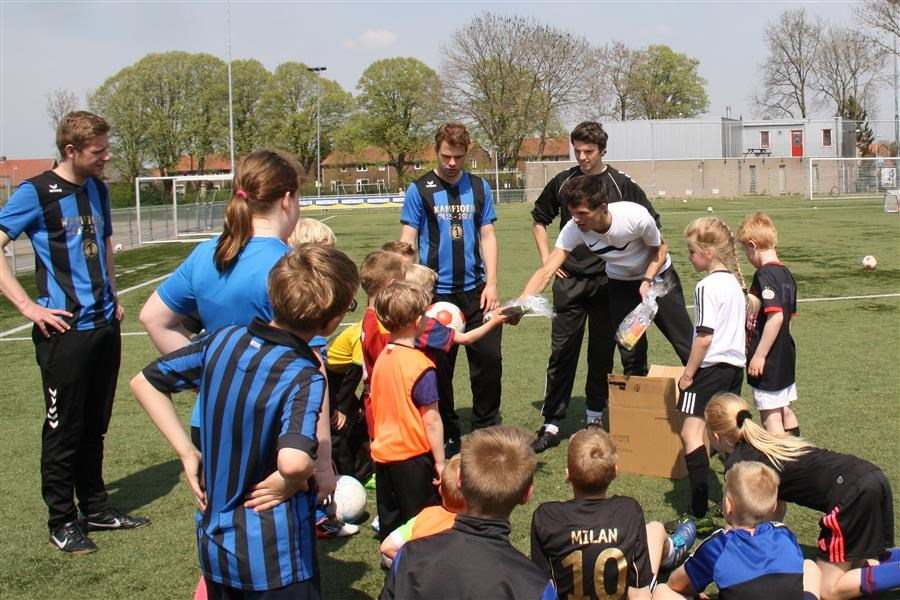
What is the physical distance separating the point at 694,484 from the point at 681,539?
47 cm

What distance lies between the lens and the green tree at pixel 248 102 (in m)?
82.1

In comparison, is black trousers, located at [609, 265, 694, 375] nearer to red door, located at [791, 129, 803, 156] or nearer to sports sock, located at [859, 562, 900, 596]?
sports sock, located at [859, 562, 900, 596]

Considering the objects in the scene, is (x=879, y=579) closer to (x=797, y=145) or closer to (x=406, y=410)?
(x=406, y=410)

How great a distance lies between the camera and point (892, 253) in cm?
1736

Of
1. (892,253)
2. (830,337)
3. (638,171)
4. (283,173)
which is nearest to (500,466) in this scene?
(283,173)

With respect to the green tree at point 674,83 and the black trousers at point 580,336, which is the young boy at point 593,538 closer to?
the black trousers at point 580,336

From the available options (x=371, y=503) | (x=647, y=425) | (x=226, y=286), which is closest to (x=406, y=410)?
(x=226, y=286)

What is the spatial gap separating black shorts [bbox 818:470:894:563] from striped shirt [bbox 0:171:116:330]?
12.8 ft

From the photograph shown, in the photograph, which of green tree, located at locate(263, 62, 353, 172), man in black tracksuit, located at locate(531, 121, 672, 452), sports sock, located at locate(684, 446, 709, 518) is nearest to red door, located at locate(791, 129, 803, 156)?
green tree, located at locate(263, 62, 353, 172)

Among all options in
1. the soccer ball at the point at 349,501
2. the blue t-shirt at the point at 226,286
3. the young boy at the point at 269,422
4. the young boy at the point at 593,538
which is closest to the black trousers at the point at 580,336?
the soccer ball at the point at 349,501

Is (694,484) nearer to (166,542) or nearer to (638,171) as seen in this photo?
(166,542)

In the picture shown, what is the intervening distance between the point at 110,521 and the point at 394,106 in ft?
276

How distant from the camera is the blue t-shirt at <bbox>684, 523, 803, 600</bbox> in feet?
10.8

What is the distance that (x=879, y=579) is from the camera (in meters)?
3.71
